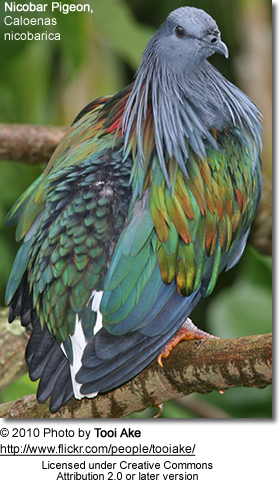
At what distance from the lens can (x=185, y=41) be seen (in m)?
2.01

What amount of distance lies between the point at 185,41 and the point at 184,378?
1080mm

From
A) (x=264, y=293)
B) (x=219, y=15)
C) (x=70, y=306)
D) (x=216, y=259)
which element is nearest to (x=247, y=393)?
(x=264, y=293)

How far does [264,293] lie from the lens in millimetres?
3021

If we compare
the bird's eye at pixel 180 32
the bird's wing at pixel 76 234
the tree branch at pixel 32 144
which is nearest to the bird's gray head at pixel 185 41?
the bird's eye at pixel 180 32

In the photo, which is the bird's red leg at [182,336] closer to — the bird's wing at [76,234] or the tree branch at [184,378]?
the tree branch at [184,378]

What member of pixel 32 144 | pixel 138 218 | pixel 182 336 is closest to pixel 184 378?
pixel 182 336

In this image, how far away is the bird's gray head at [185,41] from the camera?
77.4 inches

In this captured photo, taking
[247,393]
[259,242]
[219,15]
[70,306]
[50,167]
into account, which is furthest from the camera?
[219,15]

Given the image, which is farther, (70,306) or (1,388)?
(1,388)

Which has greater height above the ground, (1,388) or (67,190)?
(67,190)

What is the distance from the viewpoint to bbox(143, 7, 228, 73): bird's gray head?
6.45ft

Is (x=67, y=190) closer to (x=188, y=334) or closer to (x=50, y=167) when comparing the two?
(x=50, y=167)

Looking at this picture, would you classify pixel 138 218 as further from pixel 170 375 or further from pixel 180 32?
pixel 180 32

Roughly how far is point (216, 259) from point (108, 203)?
0.44 metres
